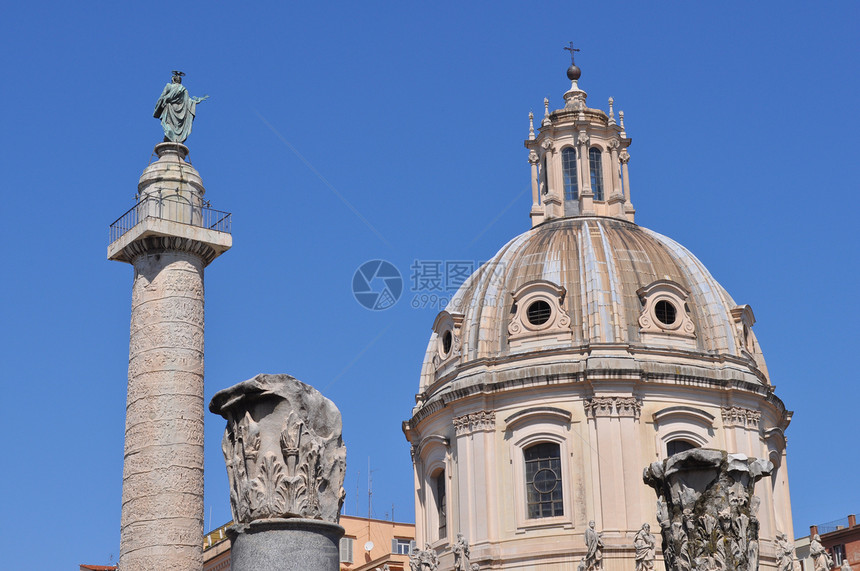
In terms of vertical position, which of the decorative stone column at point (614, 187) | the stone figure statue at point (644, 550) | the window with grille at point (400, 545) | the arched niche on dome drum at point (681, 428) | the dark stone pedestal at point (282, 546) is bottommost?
the dark stone pedestal at point (282, 546)

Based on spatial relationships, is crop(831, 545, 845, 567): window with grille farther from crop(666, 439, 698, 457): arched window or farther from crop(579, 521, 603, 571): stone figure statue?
crop(579, 521, 603, 571): stone figure statue

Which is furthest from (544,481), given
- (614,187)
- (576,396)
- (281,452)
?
(281,452)

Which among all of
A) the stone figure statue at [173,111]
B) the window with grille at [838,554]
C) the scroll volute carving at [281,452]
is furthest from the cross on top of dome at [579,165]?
the scroll volute carving at [281,452]

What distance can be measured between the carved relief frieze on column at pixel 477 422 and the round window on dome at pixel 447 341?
12.3ft

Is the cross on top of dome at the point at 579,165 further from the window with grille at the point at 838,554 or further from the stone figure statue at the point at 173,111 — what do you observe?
the stone figure statue at the point at 173,111

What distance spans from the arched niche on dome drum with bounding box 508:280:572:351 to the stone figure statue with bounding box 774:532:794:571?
10012mm

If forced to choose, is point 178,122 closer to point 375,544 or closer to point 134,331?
point 134,331

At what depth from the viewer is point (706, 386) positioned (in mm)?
48812

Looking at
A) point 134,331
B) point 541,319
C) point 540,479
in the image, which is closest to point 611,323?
point 541,319

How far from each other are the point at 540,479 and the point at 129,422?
68.7 ft

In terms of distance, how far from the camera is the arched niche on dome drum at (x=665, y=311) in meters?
49.8

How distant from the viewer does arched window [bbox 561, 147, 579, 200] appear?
181ft

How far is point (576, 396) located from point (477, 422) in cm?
365

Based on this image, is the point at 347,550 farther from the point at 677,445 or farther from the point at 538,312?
the point at 677,445
